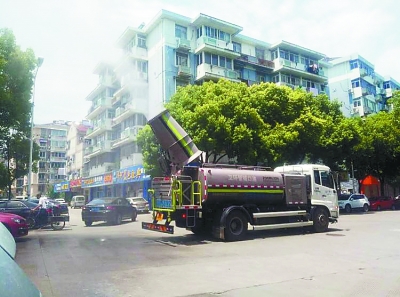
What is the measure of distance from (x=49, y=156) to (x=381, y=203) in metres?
72.7

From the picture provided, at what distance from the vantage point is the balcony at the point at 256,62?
34.6m

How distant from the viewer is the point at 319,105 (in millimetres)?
26578

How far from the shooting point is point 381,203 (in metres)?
32.6

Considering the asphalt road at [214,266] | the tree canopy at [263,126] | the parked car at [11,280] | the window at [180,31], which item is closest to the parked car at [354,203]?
the tree canopy at [263,126]

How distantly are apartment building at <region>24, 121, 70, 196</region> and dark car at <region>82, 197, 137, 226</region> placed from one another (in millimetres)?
65850

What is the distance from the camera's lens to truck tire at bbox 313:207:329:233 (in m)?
14.1

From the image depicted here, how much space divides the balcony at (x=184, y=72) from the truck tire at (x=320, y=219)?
65.6ft

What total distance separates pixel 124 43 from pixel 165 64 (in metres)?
8.02

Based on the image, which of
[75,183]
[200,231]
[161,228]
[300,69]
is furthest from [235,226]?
[75,183]

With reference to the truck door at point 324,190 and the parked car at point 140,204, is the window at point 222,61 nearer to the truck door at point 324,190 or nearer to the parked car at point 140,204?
the parked car at point 140,204

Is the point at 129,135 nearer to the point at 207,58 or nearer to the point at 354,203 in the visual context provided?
the point at 207,58

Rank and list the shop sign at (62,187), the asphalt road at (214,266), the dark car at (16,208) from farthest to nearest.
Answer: the shop sign at (62,187)
the dark car at (16,208)
the asphalt road at (214,266)

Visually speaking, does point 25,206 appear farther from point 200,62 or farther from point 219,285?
point 200,62

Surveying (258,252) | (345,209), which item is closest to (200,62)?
(345,209)
